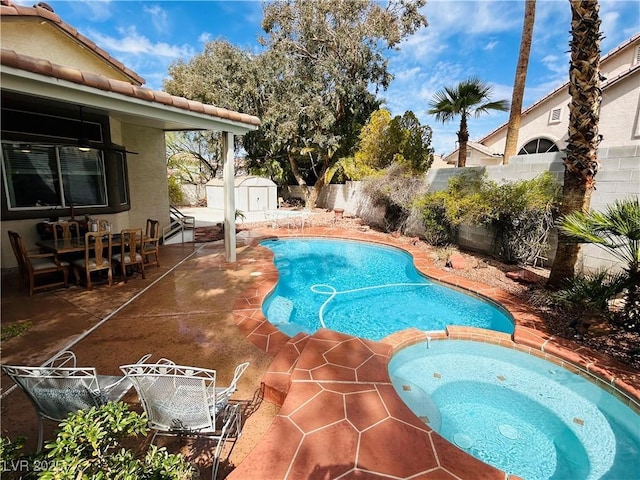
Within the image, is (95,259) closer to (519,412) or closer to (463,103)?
(519,412)

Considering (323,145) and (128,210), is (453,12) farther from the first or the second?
(128,210)

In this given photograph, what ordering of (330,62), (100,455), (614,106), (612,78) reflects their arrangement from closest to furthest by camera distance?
(100,455), (614,106), (612,78), (330,62)

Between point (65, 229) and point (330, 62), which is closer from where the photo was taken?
point (65, 229)

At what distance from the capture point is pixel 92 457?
5.32 ft

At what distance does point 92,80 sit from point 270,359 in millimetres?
4879

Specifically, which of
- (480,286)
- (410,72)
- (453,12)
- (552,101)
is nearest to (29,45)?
(480,286)

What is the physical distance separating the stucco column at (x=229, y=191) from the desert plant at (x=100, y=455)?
6116 millimetres

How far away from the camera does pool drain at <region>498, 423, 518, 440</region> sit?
334cm

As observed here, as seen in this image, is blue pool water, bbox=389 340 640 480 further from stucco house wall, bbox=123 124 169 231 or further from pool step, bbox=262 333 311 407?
stucco house wall, bbox=123 124 169 231

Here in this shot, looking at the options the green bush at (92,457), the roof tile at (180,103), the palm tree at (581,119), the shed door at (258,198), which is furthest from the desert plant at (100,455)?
the shed door at (258,198)

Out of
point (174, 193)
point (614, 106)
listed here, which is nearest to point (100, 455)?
point (614, 106)

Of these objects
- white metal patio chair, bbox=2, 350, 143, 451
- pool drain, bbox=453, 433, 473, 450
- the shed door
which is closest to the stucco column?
white metal patio chair, bbox=2, 350, 143, 451

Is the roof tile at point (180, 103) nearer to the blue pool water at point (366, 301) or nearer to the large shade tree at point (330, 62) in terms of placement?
the blue pool water at point (366, 301)

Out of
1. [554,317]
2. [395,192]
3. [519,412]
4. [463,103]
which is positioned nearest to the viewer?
[519,412]
